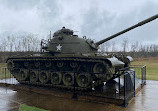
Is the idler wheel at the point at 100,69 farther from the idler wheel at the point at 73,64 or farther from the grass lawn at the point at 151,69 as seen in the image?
the grass lawn at the point at 151,69

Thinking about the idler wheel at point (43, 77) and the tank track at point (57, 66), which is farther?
the idler wheel at point (43, 77)

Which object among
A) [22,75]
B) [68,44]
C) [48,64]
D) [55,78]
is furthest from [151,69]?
[22,75]

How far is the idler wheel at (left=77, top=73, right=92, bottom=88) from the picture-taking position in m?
8.97

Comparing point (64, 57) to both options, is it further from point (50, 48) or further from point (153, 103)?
point (153, 103)

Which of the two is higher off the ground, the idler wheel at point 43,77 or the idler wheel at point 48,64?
the idler wheel at point 48,64

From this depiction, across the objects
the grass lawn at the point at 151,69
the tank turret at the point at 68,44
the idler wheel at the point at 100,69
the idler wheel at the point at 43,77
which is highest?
the tank turret at the point at 68,44

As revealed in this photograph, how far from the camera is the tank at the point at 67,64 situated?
8.78m

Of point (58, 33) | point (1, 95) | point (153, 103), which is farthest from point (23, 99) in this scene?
point (153, 103)

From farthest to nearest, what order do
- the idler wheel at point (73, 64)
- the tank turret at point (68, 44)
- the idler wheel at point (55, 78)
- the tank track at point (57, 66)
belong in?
the tank turret at point (68, 44) < the idler wheel at point (55, 78) < the idler wheel at point (73, 64) < the tank track at point (57, 66)

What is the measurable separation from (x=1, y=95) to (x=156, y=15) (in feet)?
31.6

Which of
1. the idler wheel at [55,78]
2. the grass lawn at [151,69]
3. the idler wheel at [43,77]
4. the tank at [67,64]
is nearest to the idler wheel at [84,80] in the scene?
the tank at [67,64]

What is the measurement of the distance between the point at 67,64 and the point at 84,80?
1565 mm

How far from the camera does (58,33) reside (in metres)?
11.2

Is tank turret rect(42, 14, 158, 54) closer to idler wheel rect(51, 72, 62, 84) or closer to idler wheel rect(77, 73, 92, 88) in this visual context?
idler wheel rect(51, 72, 62, 84)
